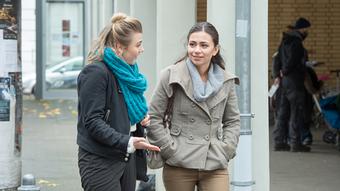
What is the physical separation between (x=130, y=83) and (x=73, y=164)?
6.95m

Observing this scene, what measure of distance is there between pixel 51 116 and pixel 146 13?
982 centimetres

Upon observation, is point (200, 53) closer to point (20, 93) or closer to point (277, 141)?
point (20, 93)

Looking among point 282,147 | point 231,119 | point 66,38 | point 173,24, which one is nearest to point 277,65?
point 282,147

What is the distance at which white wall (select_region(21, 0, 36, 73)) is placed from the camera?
30.3 m

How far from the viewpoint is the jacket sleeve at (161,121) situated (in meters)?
4.77

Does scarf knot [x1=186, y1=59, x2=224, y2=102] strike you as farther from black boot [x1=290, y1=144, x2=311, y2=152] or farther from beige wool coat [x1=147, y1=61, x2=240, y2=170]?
black boot [x1=290, y1=144, x2=311, y2=152]

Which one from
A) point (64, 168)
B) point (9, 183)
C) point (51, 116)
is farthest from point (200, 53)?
point (51, 116)

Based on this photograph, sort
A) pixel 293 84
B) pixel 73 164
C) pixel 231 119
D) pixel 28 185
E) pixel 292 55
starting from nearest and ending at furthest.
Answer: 1. pixel 231 119
2. pixel 28 185
3. pixel 73 164
4. pixel 292 55
5. pixel 293 84

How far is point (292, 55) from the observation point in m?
11.6

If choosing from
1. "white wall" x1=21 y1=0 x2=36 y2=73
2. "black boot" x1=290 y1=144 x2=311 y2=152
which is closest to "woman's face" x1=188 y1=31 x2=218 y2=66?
"black boot" x1=290 y1=144 x2=311 y2=152

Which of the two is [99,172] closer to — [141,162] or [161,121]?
[141,162]

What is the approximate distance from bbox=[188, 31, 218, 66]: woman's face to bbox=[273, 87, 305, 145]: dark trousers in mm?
7163

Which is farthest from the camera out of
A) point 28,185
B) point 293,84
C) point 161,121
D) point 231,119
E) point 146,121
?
point 293,84

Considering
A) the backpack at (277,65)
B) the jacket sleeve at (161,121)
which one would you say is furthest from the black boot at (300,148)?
the jacket sleeve at (161,121)
